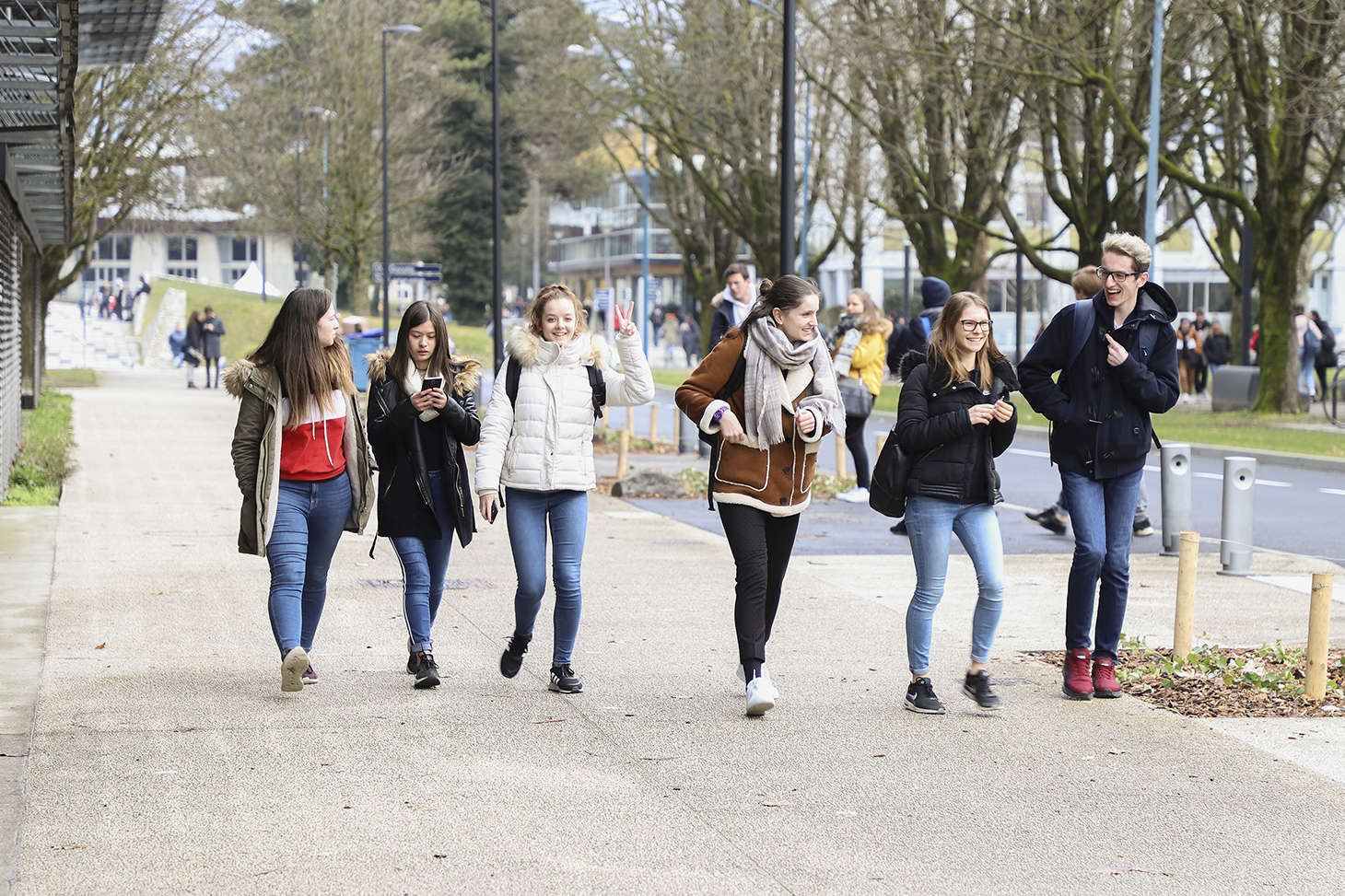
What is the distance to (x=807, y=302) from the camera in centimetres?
609

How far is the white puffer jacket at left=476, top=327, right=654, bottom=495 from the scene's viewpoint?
249 inches

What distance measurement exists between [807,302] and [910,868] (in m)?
2.38

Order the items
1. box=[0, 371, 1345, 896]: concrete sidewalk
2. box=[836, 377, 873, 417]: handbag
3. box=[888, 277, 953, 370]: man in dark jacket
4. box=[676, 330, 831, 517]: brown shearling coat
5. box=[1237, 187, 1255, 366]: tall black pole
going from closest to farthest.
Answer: box=[0, 371, 1345, 896]: concrete sidewalk → box=[676, 330, 831, 517]: brown shearling coat → box=[888, 277, 953, 370]: man in dark jacket → box=[836, 377, 873, 417]: handbag → box=[1237, 187, 1255, 366]: tall black pole

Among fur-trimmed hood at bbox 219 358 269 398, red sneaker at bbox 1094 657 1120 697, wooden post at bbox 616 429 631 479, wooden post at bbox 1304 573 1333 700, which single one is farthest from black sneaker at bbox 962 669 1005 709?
wooden post at bbox 616 429 631 479

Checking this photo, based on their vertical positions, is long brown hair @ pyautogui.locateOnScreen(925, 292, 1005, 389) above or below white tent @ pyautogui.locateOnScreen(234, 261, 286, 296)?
below

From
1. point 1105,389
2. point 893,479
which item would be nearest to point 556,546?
point 893,479

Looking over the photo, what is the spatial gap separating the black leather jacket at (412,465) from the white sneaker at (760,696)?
1356 mm

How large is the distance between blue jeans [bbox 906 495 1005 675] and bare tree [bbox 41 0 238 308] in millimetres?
23038

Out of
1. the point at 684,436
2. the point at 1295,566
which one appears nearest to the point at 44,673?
the point at 1295,566

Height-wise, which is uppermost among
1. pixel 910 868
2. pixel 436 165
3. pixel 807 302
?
pixel 436 165

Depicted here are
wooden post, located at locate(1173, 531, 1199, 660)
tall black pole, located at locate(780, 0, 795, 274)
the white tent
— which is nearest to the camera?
wooden post, located at locate(1173, 531, 1199, 660)

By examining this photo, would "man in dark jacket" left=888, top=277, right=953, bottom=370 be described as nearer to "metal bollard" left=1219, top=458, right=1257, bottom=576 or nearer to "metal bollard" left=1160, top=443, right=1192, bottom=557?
"metal bollard" left=1160, top=443, right=1192, bottom=557

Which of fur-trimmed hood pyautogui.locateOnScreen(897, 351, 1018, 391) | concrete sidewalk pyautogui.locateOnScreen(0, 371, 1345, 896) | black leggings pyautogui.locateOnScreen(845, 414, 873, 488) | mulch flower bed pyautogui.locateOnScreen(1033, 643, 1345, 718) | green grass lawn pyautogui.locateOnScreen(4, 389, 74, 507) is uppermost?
fur-trimmed hood pyautogui.locateOnScreen(897, 351, 1018, 391)

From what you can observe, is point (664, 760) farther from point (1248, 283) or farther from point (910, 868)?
point (1248, 283)
